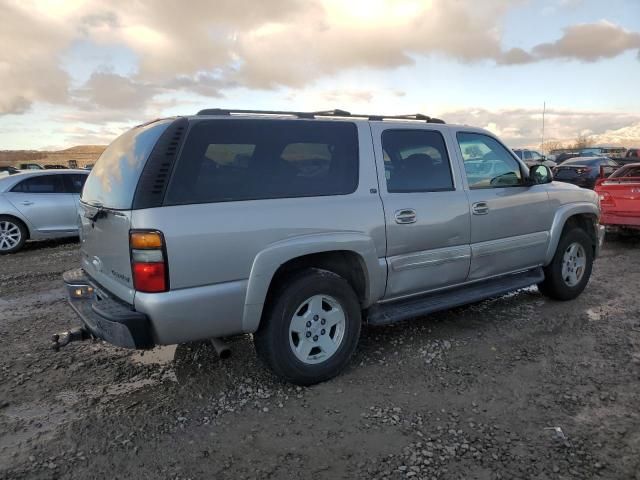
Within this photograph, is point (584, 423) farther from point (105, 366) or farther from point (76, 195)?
point (76, 195)

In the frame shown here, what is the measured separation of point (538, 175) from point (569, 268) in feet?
4.05

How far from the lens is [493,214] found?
4.49m

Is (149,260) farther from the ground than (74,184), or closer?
closer

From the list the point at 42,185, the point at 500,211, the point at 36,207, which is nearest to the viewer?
the point at 500,211

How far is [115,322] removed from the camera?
9.57ft

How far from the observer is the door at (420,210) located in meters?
3.82

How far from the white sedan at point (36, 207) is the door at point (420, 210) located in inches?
294

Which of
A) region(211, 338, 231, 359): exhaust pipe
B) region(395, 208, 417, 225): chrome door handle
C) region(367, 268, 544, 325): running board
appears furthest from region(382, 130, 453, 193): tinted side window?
region(211, 338, 231, 359): exhaust pipe

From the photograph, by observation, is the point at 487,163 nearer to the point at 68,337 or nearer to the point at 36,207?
the point at 68,337

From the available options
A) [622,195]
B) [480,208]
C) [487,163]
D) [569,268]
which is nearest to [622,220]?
[622,195]

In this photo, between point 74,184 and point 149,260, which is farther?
point 74,184

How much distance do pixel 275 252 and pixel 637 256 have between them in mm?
7225

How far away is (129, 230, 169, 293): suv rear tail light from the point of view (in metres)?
2.86

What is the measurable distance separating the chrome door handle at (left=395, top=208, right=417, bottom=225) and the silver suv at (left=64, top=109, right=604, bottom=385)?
0.01 metres
